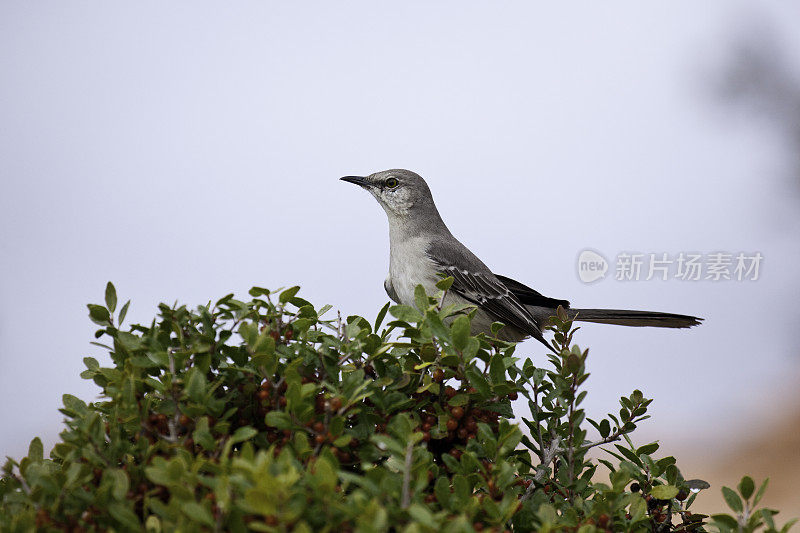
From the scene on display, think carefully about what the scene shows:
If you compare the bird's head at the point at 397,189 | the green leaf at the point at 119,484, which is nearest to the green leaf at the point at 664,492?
the green leaf at the point at 119,484

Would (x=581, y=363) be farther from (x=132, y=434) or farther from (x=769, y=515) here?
(x=132, y=434)

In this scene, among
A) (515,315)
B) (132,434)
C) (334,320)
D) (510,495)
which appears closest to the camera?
(510,495)

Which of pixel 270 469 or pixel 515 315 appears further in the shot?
pixel 515 315

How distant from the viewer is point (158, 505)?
1.19 m

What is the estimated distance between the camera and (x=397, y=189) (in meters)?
3.57

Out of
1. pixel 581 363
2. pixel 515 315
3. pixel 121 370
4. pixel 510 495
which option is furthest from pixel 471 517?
pixel 515 315

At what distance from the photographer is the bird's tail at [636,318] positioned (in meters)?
3.34

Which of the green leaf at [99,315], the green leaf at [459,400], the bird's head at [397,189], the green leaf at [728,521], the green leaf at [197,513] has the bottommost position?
the green leaf at [728,521]

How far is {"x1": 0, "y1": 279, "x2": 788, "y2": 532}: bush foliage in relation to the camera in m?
1.18

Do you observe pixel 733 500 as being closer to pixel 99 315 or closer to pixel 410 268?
pixel 99 315

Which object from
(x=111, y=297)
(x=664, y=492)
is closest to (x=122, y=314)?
(x=111, y=297)

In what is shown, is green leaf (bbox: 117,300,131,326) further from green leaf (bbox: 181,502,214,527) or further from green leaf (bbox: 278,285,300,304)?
green leaf (bbox: 181,502,214,527)

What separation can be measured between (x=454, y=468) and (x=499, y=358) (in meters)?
0.28

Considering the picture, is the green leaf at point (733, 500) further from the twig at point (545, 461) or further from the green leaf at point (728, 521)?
the twig at point (545, 461)
